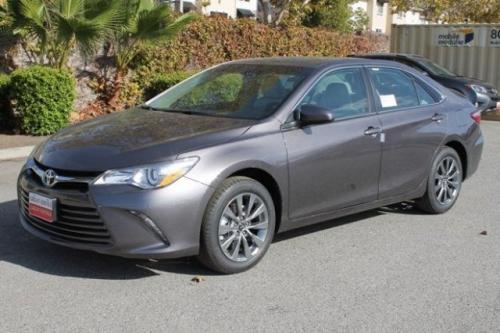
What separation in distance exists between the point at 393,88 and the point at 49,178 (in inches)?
129

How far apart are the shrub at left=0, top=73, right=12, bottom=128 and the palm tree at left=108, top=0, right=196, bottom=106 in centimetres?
227

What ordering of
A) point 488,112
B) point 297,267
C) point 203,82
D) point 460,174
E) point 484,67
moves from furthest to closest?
point 484,67, point 488,112, point 460,174, point 203,82, point 297,267

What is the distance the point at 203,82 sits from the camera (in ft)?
21.0

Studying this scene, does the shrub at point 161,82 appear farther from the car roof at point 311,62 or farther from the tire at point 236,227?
the tire at point 236,227

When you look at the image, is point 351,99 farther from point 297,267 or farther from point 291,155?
point 297,267

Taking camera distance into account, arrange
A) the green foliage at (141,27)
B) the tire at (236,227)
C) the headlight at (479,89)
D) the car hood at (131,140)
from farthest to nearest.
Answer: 1. the headlight at (479,89)
2. the green foliage at (141,27)
3. the tire at (236,227)
4. the car hood at (131,140)

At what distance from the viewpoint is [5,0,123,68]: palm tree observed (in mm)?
11836

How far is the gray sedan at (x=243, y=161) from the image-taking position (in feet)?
15.4

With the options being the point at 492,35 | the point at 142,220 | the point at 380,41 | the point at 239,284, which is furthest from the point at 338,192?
the point at 380,41

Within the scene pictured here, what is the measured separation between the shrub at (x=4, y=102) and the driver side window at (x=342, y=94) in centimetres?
757

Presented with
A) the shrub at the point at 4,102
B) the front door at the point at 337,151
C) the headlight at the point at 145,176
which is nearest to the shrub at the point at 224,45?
the shrub at the point at 4,102

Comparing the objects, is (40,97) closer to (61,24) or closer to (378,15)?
(61,24)

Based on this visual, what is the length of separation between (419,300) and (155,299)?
67.4 inches

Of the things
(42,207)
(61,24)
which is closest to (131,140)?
(42,207)
